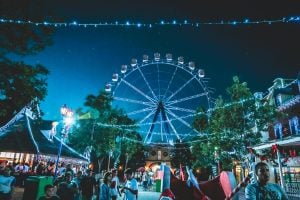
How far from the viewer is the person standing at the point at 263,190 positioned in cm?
351

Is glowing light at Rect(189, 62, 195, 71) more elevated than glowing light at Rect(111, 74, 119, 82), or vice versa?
glowing light at Rect(189, 62, 195, 71)

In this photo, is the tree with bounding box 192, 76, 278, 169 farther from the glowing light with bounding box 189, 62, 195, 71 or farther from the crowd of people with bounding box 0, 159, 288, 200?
the crowd of people with bounding box 0, 159, 288, 200

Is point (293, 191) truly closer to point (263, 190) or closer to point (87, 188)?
point (87, 188)

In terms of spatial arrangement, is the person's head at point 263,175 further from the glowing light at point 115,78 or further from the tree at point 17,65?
the glowing light at point 115,78

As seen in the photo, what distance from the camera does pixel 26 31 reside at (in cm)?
1126

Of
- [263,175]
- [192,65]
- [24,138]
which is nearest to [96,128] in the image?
[192,65]

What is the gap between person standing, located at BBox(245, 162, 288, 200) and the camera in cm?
351

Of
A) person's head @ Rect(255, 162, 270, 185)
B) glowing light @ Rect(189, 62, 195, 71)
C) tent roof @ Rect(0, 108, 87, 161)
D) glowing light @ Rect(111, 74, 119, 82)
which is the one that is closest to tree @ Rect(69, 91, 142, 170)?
glowing light @ Rect(111, 74, 119, 82)

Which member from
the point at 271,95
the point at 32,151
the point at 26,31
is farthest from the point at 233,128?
the point at 26,31

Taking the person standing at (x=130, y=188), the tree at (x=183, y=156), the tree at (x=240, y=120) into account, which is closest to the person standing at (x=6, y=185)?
the person standing at (x=130, y=188)

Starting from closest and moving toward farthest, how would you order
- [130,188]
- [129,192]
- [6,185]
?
[6,185] → [130,188] → [129,192]

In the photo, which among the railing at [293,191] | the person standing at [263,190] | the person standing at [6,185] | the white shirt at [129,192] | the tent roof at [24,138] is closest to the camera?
the person standing at [263,190]

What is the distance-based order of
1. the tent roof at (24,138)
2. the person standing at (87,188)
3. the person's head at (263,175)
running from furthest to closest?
the tent roof at (24,138)
the person standing at (87,188)
the person's head at (263,175)

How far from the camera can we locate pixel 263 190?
3.55m
